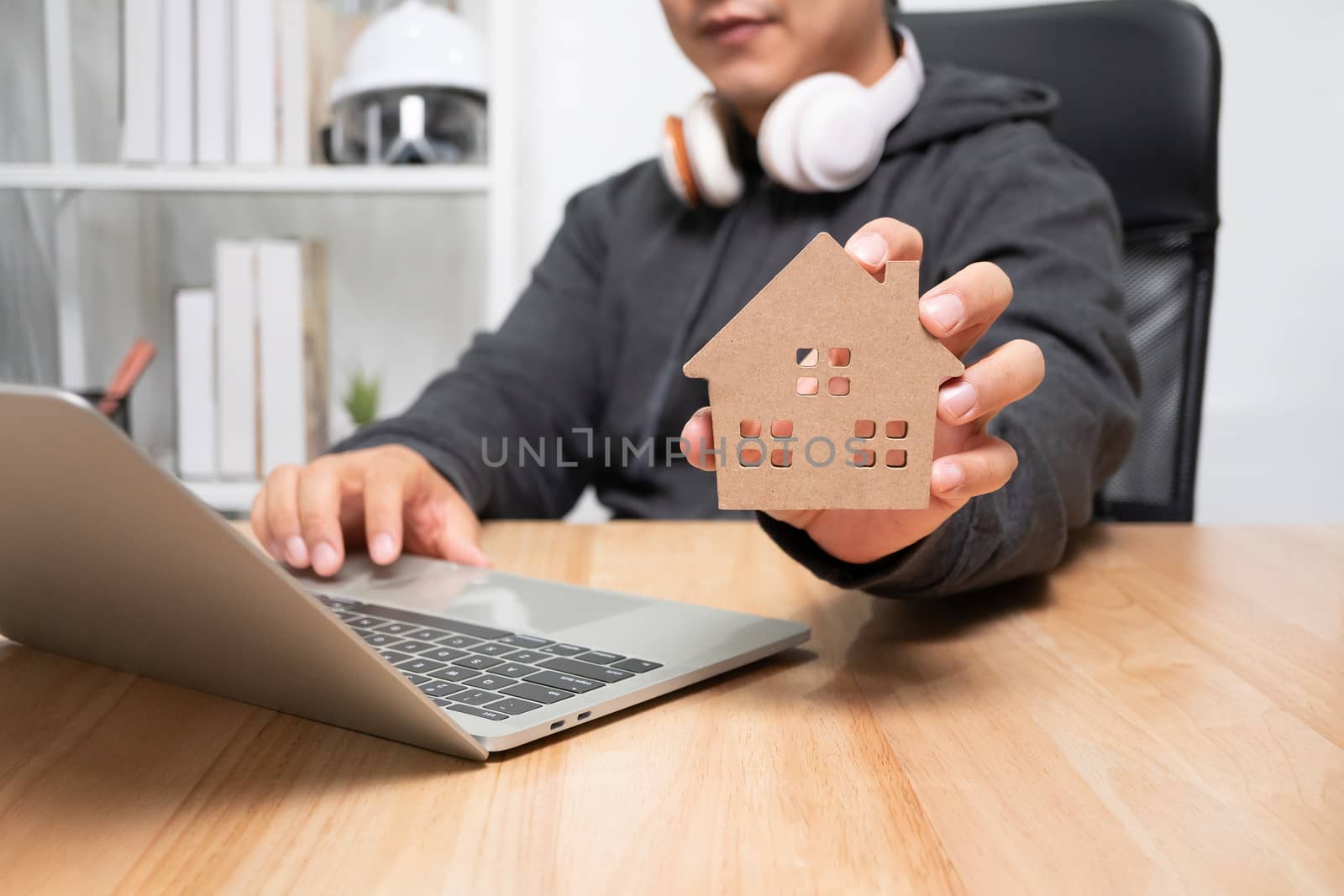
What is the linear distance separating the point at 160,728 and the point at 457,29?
52.2 inches

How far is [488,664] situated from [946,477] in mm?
222

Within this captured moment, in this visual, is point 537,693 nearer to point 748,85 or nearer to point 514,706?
point 514,706

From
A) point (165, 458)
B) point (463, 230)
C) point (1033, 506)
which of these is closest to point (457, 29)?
point (463, 230)

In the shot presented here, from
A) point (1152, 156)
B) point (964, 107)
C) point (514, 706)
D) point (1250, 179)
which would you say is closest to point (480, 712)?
point (514, 706)

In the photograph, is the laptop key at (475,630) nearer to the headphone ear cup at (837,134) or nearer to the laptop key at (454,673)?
the laptop key at (454,673)

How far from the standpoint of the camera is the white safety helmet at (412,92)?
1.53 meters

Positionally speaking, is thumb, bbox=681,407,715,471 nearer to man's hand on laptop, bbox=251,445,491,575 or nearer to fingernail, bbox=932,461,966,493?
fingernail, bbox=932,461,966,493

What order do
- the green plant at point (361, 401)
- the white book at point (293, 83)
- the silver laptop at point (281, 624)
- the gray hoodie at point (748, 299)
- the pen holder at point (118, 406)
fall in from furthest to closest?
the green plant at point (361, 401) < the white book at point (293, 83) < the pen holder at point (118, 406) < the gray hoodie at point (748, 299) < the silver laptop at point (281, 624)

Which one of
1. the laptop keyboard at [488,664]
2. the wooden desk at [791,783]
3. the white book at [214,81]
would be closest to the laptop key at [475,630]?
the laptop keyboard at [488,664]

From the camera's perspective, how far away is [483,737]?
0.41 m

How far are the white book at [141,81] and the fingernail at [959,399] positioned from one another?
147 cm

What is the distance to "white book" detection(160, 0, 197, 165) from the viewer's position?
154 cm

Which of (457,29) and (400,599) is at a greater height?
(457,29)

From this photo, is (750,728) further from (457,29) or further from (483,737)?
(457,29)
